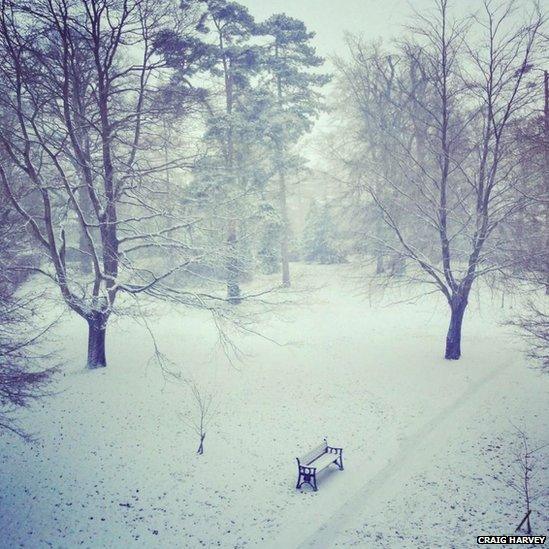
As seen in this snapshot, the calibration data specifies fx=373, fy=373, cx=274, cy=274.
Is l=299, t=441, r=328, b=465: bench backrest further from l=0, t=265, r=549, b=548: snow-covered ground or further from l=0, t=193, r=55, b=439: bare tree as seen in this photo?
l=0, t=193, r=55, b=439: bare tree

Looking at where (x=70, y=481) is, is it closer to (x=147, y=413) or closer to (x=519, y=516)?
(x=147, y=413)

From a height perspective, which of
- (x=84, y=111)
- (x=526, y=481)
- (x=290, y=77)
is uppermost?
(x=290, y=77)

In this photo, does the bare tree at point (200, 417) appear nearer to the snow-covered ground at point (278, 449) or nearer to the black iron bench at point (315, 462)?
the snow-covered ground at point (278, 449)

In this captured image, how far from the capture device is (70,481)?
7.90 metres

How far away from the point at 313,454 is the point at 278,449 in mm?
1219

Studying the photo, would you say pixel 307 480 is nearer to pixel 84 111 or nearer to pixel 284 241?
pixel 84 111

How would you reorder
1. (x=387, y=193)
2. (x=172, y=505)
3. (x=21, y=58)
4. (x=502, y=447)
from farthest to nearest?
(x=387, y=193) < (x=21, y=58) < (x=502, y=447) < (x=172, y=505)

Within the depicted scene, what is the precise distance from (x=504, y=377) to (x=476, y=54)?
1042 centimetres

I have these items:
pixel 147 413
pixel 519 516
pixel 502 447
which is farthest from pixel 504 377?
pixel 147 413

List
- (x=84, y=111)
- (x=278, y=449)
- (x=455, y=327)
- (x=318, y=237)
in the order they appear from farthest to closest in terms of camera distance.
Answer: (x=318, y=237) < (x=455, y=327) < (x=84, y=111) < (x=278, y=449)

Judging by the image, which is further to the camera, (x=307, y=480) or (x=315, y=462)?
(x=315, y=462)

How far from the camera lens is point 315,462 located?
318 inches

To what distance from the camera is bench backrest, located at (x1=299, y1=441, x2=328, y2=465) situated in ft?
26.4

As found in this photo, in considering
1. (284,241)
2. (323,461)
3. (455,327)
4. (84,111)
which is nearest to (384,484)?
(323,461)
